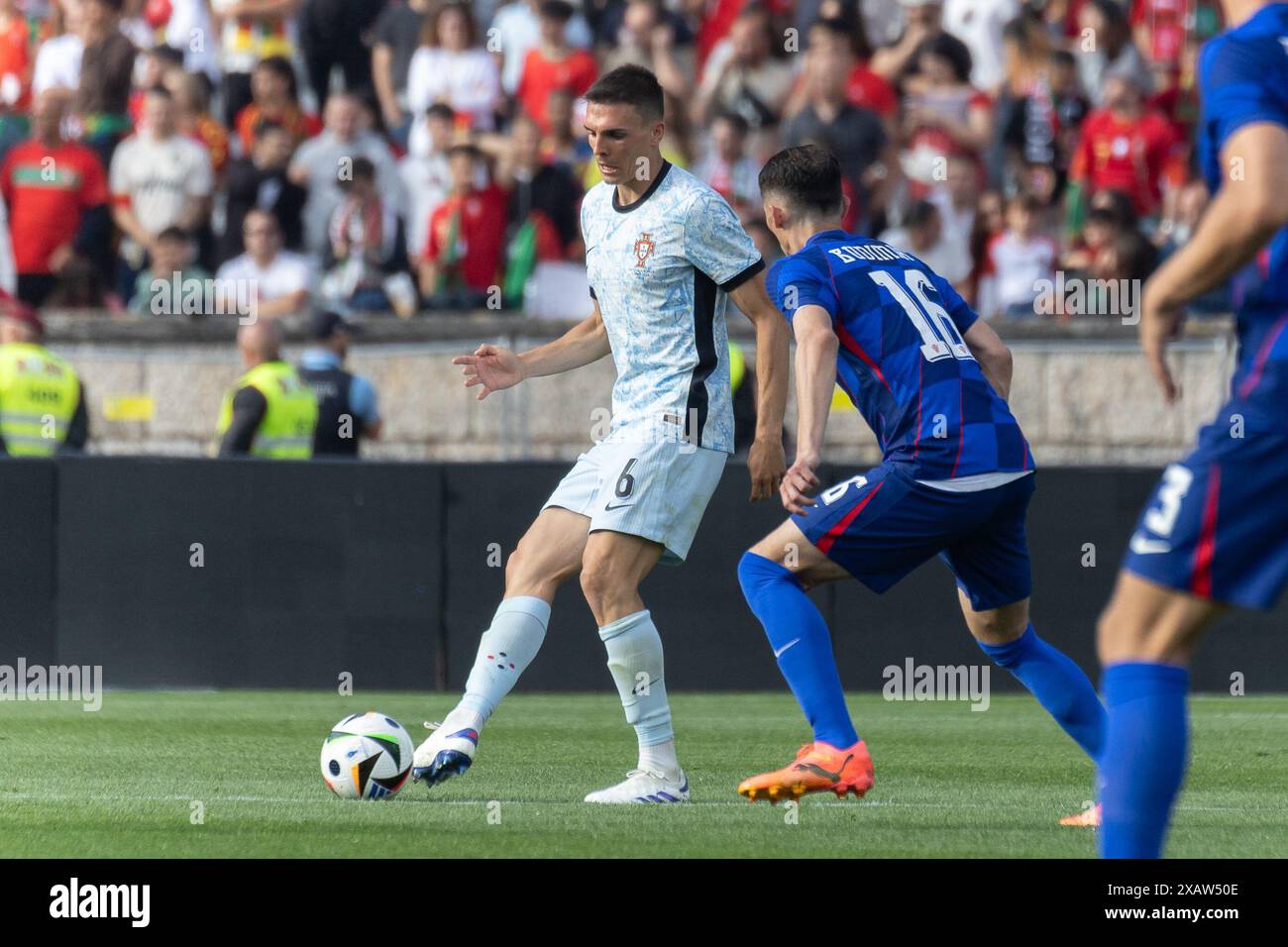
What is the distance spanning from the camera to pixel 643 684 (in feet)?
25.0

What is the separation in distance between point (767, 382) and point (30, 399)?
7.45 m

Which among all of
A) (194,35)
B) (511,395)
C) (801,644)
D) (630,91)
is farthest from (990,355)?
(194,35)

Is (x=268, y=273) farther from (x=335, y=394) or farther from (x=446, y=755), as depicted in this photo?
(x=446, y=755)

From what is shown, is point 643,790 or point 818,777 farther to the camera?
point 643,790

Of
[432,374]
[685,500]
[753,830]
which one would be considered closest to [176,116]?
[432,374]

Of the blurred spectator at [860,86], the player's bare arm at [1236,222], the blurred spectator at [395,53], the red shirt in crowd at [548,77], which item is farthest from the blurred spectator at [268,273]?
the player's bare arm at [1236,222]

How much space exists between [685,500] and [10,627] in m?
6.81

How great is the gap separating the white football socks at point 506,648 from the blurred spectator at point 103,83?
10370mm

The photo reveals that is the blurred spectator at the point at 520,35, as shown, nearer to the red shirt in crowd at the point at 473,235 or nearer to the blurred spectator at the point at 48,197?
the red shirt in crowd at the point at 473,235

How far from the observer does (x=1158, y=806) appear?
4594 mm

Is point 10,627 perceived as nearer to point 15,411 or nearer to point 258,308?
point 15,411

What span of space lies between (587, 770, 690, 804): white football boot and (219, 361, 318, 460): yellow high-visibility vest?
20.3 ft

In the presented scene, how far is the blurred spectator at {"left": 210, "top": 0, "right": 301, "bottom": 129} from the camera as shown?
57.7ft

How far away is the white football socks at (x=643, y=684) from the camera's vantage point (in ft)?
24.6
